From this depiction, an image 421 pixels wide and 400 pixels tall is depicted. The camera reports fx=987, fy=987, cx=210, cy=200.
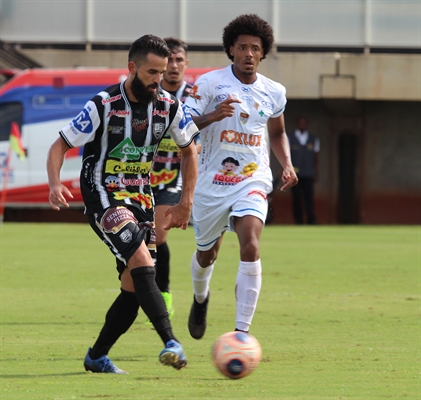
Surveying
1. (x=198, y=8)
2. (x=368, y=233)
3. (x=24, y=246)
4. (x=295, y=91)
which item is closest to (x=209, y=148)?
(x=24, y=246)

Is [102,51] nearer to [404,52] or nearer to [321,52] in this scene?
[321,52]

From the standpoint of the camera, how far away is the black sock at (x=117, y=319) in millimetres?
6207

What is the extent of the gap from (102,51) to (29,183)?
181 inches

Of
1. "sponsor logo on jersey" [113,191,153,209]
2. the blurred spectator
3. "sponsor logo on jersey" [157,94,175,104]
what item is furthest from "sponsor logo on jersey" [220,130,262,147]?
the blurred spectator

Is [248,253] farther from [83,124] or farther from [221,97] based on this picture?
[83,124]

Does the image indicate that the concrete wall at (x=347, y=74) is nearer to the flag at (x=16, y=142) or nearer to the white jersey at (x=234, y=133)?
the flag at (x=16, y=142)

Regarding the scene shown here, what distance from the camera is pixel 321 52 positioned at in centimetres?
2362

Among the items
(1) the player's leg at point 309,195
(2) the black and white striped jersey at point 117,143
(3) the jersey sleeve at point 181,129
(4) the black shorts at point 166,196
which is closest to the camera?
(2) the black and white striped jersey at point 117,143

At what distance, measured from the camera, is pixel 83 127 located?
5.99 metres

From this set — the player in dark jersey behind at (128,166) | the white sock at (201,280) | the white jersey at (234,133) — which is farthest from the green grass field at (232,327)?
the white jersey at (234,133)

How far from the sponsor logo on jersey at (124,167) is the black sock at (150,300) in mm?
636

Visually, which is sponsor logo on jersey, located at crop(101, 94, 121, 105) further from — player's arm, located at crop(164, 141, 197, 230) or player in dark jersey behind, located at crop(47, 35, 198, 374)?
player's arm, located at crop(164, 141, 197, 230)

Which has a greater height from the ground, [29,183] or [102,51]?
[102,51]

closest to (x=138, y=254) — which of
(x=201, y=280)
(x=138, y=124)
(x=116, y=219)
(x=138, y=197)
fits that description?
(x=116, y=219)
